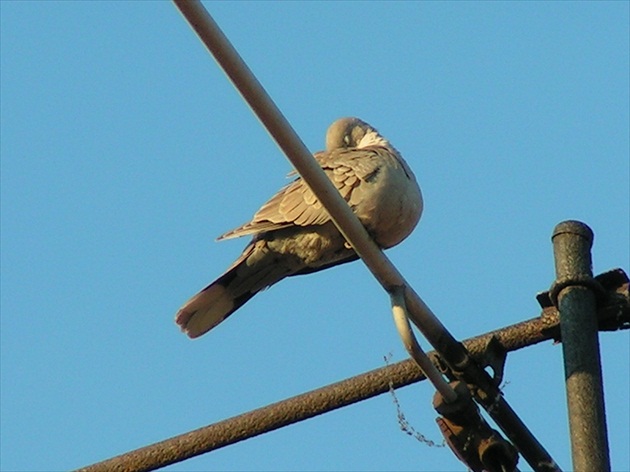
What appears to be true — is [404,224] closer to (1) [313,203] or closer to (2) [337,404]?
(1) [313,203]

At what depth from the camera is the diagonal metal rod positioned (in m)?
3.31

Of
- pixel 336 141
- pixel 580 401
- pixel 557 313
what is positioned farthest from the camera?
pixel 336 141

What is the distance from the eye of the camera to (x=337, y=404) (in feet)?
12.3

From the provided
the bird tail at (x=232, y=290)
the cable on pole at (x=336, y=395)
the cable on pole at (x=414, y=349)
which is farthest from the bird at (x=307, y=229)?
the cable on pole at (x=414, y=349)

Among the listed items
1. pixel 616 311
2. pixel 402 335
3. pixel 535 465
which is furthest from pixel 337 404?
pixel 616 311

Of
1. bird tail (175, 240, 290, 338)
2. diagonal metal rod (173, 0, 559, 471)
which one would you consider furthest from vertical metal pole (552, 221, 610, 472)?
bird tail (175, 240, 290, 338)

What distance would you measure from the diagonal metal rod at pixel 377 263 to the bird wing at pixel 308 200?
90.7 inches

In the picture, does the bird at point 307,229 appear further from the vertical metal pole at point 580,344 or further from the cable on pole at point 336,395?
the vertical metal pole at point 580,344

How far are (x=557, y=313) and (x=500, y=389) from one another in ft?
0.98

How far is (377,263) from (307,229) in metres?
2.48

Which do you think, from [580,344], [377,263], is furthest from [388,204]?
[580,344]

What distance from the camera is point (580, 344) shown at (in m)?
3.48

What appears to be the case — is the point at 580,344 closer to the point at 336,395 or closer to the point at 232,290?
the point at 336,395

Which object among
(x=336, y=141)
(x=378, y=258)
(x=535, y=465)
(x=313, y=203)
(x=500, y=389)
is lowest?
(x=535, y=465)
